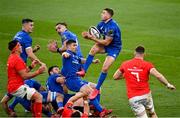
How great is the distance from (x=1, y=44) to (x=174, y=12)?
10.4 metres

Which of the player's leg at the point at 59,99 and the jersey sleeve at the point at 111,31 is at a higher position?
the jersey sleeve at the point at 111,31

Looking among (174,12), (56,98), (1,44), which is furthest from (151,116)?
(174,12)

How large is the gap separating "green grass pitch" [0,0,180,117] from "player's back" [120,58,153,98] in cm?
223

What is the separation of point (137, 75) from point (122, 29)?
50.3 ft

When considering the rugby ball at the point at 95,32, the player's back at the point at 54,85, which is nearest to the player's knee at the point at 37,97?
the player's back at the point at 54,85

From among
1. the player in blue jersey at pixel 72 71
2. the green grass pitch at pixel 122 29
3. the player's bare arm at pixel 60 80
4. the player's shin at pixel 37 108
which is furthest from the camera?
the green grass pitch at pixel 122 29

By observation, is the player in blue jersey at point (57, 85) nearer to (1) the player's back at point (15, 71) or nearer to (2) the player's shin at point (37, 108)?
(2) the player's shin at point (37, 108)

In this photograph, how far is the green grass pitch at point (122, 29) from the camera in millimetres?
21688

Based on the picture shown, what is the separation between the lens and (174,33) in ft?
104

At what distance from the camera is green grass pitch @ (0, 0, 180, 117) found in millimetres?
21688

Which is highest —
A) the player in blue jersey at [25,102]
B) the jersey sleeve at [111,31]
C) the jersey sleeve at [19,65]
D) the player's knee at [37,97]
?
the jersey sleeve at [111,31]

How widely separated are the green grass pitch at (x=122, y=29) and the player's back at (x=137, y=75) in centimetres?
223

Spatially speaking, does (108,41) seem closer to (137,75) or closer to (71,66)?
(71,66)

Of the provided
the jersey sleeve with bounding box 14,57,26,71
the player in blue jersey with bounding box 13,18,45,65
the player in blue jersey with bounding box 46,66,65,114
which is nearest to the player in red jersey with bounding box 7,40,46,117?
the jersey sleeve with bounding box 14,57,26,71
